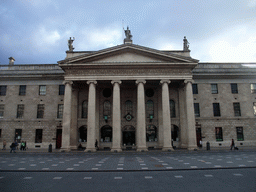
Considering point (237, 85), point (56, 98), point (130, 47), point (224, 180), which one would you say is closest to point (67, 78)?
point (56, 98)

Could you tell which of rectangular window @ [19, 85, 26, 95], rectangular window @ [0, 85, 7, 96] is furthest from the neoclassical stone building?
rectangular window @ [0, 85, 7, 96]

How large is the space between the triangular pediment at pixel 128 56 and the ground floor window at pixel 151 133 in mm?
10591

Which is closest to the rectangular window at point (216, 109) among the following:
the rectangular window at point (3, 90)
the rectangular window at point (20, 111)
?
the rectangular window at point (20, 111)

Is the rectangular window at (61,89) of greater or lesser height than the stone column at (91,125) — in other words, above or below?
above

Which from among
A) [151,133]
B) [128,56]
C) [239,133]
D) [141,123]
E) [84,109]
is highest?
[128,56]

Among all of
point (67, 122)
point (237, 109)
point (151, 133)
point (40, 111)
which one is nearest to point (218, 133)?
point (237, 109)

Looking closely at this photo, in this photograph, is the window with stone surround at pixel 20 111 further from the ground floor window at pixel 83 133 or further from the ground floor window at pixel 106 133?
the ground floor window at pixel 106 133

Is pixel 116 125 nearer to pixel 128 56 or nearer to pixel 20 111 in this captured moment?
pixel 128 56

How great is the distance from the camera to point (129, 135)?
31891 mm

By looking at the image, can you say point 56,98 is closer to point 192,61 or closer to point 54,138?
point 54,138

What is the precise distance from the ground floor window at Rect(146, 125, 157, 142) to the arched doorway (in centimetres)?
237

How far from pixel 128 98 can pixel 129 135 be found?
5.90m

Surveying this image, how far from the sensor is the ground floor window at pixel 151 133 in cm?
3186

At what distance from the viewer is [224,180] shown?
31.3 ft
